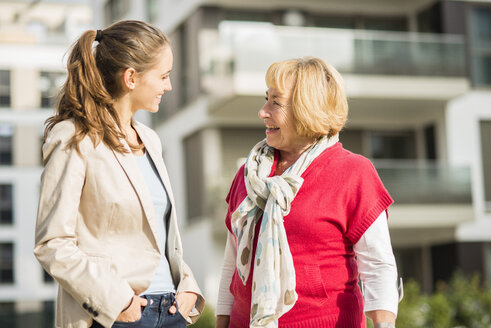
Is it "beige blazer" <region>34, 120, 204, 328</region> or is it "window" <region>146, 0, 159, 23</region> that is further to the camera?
"window" <region>146, 0, 159, 23</region>

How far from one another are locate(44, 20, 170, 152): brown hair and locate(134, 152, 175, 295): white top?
190 mm

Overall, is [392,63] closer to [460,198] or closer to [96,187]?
[460,198]

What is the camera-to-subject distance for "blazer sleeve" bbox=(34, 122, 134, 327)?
3201 millimetres

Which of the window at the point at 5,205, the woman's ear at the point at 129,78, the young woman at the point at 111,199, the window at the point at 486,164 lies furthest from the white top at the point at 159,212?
the window at the point at 5,205

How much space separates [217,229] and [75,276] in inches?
691

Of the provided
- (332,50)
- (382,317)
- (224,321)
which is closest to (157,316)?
(224,321)

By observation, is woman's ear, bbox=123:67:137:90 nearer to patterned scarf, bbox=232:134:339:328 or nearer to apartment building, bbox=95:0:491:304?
patterned scarf, bbox=232:134:339:328

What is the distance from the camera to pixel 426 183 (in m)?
20.2

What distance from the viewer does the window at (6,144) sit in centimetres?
4847

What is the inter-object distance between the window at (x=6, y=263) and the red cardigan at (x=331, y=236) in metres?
45.4

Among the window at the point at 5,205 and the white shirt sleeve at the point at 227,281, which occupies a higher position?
the white shirt sleeve at the point at 227,281

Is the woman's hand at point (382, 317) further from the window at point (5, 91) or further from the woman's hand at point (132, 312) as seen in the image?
the window at point (5, 91)

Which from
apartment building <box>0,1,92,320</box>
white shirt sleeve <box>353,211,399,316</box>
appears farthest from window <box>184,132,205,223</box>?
apartment building <box>0,1,92,320</box>

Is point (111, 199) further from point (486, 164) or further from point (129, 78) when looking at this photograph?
point (486, 164)
